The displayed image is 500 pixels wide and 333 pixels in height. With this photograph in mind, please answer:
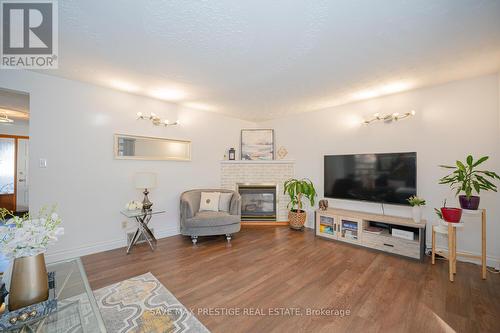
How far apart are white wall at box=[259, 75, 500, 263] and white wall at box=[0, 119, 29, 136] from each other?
A: 7961 mm

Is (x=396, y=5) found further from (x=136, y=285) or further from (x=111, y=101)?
(x=111, y=101)

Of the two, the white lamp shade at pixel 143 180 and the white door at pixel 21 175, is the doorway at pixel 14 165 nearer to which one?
the white door at pixel 21 175

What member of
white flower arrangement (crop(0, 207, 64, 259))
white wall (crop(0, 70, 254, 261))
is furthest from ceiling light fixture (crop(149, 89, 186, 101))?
white flower arrangement (crop(0, 207, 64, 259))

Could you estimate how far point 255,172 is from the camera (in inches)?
182

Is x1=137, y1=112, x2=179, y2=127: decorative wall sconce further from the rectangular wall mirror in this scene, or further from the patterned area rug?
the patterned area rug

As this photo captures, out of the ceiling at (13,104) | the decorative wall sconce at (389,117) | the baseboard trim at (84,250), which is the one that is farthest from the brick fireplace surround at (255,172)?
the ceiling at (13,104)

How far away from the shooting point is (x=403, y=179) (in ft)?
9.82

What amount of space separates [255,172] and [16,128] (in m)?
6.71

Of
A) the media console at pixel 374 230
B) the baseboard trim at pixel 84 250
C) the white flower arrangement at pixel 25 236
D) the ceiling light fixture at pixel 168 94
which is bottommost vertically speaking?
the baseboard trim at pixel 84 250

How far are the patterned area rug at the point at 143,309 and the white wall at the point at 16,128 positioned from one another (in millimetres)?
6265

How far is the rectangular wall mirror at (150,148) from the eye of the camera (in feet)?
10.5

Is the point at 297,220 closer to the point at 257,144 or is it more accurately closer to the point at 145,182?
the point at 257,144

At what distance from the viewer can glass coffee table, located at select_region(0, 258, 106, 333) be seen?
1.12 meters

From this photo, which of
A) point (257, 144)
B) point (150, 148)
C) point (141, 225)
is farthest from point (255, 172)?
point (141, 225)
